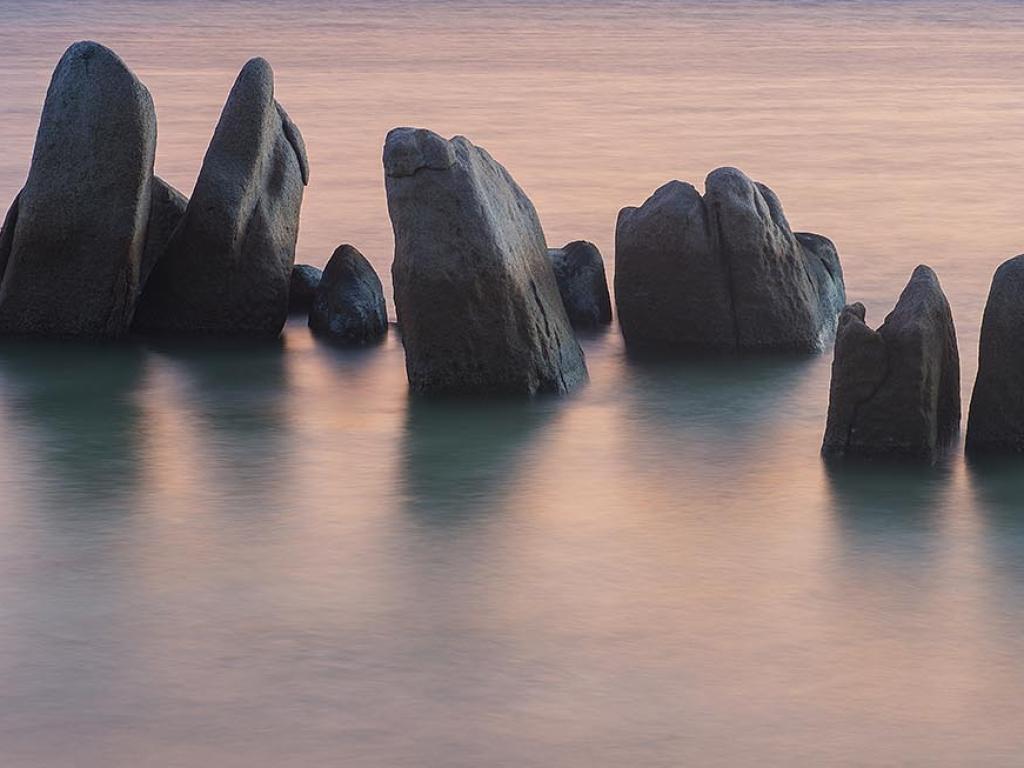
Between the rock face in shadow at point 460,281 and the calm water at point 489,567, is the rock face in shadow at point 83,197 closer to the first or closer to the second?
the calm water at point 489,567

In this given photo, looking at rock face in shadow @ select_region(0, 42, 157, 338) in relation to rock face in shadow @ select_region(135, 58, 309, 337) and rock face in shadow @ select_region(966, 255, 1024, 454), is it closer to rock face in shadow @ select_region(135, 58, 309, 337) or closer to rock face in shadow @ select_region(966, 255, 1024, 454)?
rock face in shadow @ select_region(135, 58, 309, 337)

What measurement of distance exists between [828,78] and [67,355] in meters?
19.0

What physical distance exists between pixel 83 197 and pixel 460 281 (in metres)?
2.27

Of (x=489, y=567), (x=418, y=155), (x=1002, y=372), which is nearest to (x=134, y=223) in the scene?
(x=418, y=155)

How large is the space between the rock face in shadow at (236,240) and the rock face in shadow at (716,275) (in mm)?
1787

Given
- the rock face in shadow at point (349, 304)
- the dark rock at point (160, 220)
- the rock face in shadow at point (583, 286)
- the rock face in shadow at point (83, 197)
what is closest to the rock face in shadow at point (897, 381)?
the rock face in shadow at point (583, 286)

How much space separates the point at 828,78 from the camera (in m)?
27.4

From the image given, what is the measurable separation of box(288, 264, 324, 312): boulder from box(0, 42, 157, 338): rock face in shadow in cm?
123

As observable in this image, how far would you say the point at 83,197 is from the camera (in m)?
10.1

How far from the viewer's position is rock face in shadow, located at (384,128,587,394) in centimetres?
891

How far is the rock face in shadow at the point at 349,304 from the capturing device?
1063cm

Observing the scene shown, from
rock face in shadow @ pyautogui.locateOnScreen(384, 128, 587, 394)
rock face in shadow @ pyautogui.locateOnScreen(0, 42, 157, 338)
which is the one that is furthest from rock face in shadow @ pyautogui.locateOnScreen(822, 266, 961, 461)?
rock face in shadow @ pyautogui.locateOnScreen(0, 42, 157, 338)

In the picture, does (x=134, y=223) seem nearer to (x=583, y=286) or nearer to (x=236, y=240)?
(x=236, y=240)

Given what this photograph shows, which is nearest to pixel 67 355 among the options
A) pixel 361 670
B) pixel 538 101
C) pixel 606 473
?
pixel 606 473
